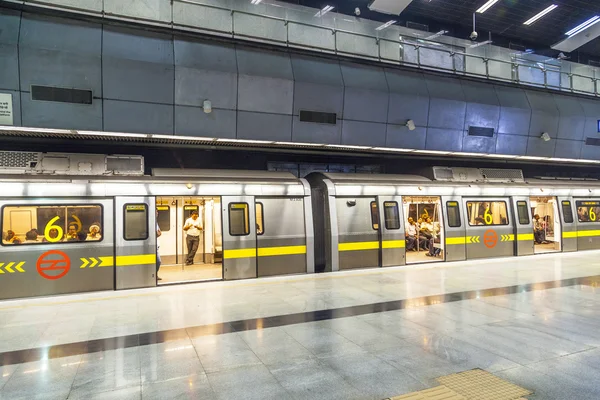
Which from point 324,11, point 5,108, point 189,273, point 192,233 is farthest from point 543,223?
point 5,108

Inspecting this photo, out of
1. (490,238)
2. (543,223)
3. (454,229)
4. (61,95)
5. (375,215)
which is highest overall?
(61,95)

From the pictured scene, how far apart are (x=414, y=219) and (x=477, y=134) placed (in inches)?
179

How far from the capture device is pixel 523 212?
511 inches

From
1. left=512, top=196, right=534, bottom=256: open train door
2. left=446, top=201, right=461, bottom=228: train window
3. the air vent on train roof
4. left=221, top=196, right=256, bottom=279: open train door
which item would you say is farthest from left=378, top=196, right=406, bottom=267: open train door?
left=512, top=196, right=534, bottom=256: open train door

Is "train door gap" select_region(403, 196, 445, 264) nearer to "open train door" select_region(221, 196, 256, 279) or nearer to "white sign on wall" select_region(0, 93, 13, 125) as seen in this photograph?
"open train door" select_region(221, 196, 256, 279)

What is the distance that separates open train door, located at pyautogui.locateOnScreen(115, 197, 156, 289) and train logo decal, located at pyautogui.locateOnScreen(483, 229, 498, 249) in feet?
33.1

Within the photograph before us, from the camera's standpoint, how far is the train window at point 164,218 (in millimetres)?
12008

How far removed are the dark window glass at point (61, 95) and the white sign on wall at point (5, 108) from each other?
16.5 inches

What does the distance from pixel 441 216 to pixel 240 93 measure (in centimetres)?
703

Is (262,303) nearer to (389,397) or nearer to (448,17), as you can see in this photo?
(389,397)

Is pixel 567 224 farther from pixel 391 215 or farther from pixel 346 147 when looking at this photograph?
pixel 346 147

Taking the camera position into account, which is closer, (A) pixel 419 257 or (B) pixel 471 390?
(B) pixel 471 390

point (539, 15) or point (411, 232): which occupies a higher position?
point (539, 15)

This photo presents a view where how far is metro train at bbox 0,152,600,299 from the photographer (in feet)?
25.1
